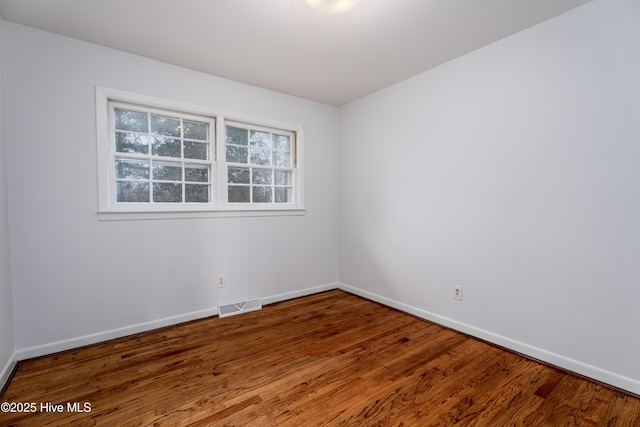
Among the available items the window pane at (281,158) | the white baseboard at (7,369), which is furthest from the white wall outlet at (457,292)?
the white baseboard at (7,369)

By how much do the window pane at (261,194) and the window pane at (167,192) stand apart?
0.83 meters

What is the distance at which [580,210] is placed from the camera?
6.56 ft

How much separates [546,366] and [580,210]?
1163mm

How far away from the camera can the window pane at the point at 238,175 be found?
3232 mm

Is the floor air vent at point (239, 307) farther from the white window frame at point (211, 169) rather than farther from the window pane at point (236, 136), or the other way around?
the window pane at point (236, 136)

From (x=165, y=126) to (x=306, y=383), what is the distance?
2.62 meters

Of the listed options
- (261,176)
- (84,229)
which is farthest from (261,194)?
(84,229)

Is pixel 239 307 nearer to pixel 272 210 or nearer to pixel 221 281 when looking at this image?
pixel 221 281

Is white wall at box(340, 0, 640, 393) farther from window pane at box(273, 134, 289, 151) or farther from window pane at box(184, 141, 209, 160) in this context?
window pane at box(184, 141, 209, 160)

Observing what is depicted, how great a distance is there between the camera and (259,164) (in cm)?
346

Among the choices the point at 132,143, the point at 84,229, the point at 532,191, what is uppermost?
the point at 132,143

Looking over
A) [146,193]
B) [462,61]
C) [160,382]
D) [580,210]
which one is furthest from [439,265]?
[146,193]

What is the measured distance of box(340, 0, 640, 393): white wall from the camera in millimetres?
1851

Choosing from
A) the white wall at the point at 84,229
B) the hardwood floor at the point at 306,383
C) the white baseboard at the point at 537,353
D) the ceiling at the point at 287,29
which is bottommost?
the hardwood floor at the point at 306,383
